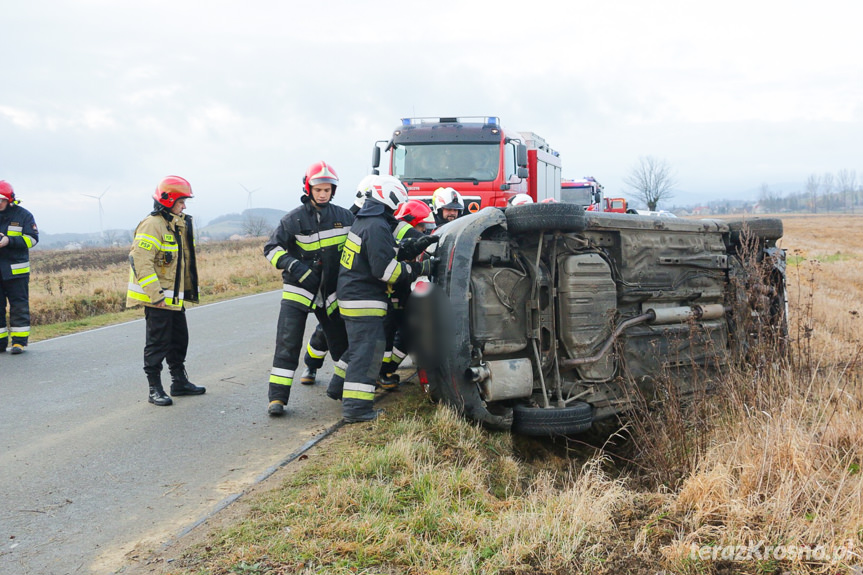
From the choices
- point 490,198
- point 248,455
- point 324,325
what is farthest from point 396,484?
point 490,198

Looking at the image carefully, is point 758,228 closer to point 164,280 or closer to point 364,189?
point 364,189

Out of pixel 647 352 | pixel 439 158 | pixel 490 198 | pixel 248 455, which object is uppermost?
pixel 439 158

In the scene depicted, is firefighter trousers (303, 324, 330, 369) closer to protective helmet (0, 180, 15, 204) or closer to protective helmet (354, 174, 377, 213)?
protective helmet (354, 174, 377, 213)

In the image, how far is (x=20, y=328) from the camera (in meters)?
8.19

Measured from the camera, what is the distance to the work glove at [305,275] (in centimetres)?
541

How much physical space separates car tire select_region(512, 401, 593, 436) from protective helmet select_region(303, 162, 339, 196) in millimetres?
2391

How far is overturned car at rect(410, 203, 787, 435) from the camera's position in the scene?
4699 mm

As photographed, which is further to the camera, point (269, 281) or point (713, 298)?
point (269, 281)

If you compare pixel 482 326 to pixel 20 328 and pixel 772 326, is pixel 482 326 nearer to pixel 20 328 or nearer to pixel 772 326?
pixel 772 326

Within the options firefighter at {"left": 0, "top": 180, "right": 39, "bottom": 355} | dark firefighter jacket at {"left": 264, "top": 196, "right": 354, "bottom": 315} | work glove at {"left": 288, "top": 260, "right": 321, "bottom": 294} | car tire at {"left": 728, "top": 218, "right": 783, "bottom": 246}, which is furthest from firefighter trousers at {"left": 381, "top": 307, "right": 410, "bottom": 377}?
firefighter at {"left": 0, "top": 180, "right": 39, "bottom": 355}

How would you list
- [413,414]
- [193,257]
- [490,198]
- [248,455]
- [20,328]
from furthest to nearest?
[490,198] → [20,328] → [193,257] → [413,414] → [248,455]

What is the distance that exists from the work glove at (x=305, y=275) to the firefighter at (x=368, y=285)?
0.28 m

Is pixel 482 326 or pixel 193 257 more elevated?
pixel 193 257

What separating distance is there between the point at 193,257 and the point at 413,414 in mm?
2644
